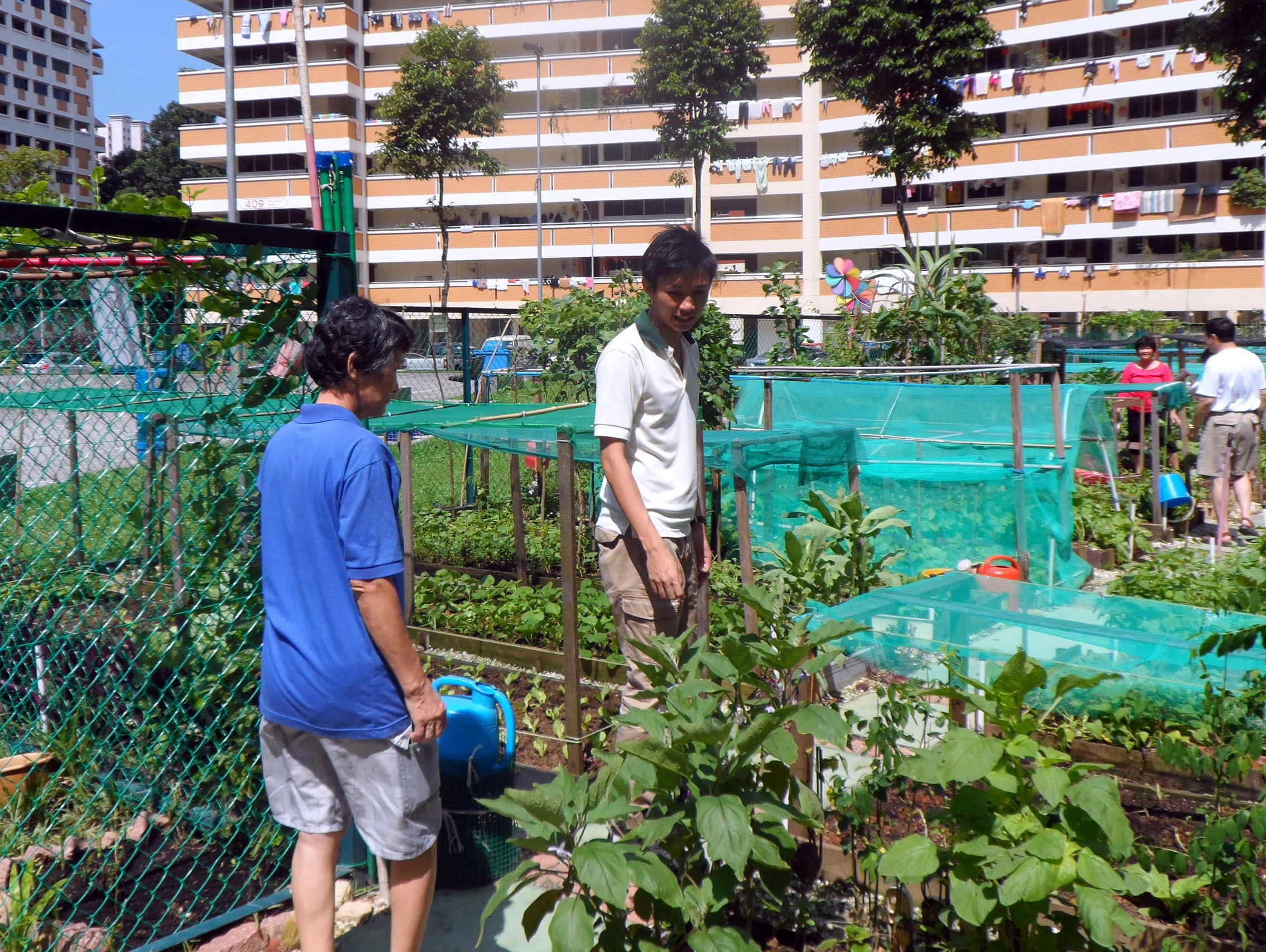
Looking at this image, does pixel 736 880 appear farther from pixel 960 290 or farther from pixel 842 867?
pixel 960 290

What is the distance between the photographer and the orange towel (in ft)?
132

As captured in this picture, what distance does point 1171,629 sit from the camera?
3334 mm

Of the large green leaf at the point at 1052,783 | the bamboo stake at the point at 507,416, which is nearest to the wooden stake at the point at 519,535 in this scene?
the bamboo stake at the point at 507,416

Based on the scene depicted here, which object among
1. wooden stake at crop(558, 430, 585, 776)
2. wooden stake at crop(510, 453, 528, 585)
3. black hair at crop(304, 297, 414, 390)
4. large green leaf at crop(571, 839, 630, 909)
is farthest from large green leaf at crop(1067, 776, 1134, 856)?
wooden stake at crop(510, 453, 528, 585)

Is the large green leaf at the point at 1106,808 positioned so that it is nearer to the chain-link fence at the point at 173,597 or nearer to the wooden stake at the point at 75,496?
the chain-link fence at the point at 173,597

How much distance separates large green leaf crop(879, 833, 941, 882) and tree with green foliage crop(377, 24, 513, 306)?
33.3 metres

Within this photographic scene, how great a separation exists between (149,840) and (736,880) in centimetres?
201

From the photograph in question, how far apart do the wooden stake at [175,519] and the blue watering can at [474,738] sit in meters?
0.90

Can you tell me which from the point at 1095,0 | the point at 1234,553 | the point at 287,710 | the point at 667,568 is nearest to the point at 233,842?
the point at 287,710

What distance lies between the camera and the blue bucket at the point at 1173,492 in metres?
8.97

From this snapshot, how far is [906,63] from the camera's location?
2239 cm

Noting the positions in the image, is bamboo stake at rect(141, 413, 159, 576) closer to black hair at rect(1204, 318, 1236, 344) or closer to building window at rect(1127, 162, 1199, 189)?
black hair at rect(1204, 318, 1236, 344)

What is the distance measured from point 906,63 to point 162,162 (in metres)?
52.8

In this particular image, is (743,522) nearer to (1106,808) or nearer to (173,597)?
(173,597)
